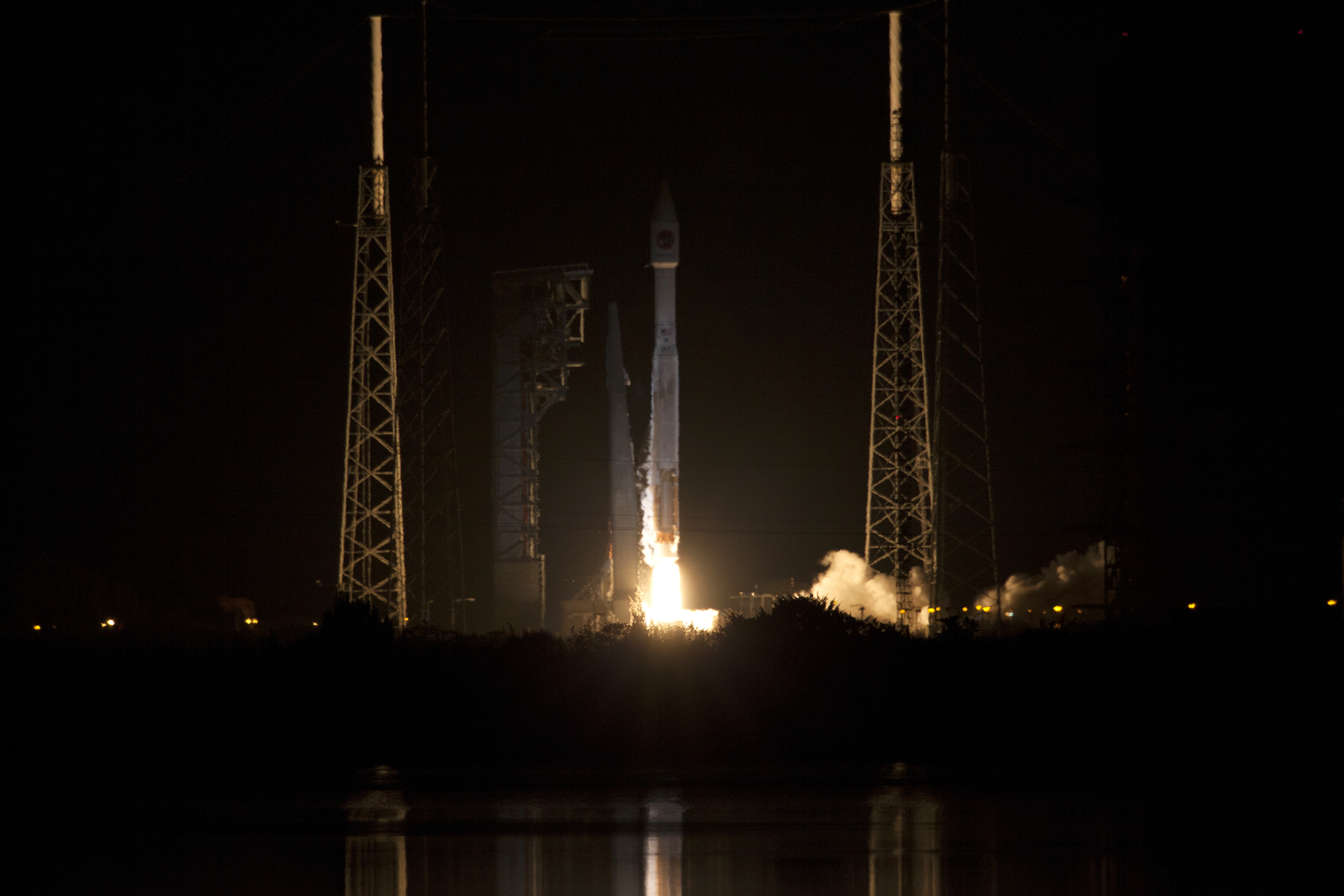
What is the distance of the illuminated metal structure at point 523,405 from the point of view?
58688 mm

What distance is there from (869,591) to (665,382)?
34.5ft

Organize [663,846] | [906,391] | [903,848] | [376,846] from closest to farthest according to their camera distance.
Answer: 1. [903,848]
2. [663,846]
3. [376,846]
4. [906,391]

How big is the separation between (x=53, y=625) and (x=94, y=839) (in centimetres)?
4719

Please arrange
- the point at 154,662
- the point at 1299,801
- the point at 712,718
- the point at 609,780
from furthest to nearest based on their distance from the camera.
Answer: the point at 154,662 < the point at 712,718 < the point at 609,780 < the point at 1299,801

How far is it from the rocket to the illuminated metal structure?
333cm

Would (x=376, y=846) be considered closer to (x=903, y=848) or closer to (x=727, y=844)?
(x=727, y=844)

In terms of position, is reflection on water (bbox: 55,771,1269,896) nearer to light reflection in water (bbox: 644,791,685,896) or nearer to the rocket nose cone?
light reflection in water (bbox: 644,791,685,896)

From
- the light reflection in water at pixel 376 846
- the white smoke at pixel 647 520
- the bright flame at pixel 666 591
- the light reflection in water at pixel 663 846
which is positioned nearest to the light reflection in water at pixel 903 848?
the light reflection in water at pixel 663 846

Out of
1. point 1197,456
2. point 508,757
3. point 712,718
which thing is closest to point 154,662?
point 508,757

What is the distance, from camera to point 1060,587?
5906 cm

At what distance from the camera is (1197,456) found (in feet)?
144

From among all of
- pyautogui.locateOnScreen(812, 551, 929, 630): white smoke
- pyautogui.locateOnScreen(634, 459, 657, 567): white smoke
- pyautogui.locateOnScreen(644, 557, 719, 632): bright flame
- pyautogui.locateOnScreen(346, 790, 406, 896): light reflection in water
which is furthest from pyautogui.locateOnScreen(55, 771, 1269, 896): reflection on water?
pyautogui.locateOnScreen(634, 459, 657, 567): white smoke

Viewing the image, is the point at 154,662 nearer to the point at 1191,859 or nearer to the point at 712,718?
the point at 712,718

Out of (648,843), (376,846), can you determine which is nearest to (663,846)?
(648,843)
